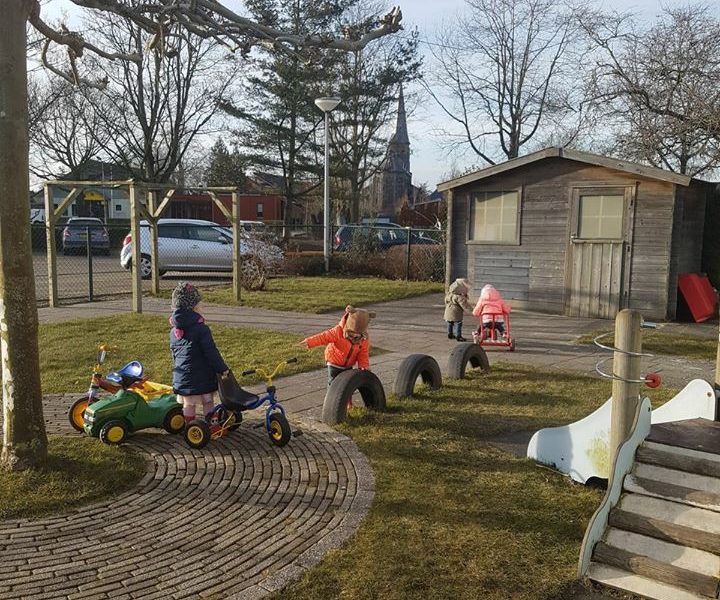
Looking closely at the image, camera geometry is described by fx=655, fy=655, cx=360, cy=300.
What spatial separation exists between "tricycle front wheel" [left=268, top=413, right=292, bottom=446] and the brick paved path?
0.08 meters

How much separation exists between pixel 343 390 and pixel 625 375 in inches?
107

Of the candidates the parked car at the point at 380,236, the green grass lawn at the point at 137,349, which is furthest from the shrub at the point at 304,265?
the green grass lawn at the point at 137,349

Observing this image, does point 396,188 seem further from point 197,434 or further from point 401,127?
point 197,434

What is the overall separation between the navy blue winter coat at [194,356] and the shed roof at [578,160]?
9.52m

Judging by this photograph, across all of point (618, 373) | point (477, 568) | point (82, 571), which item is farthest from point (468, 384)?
point (82, 571)

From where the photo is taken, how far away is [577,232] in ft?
42.5

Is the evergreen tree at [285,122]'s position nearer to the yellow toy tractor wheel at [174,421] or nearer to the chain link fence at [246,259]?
the chain link fence at [246,259]

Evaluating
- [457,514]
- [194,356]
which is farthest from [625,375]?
[194,356]

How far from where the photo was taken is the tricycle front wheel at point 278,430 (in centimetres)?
524

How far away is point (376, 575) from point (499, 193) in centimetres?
1166

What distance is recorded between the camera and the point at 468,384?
748cm

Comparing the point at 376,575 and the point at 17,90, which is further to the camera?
the point at 17,90

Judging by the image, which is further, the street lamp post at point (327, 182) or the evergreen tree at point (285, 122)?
the evergreen tree at point (285, 122)

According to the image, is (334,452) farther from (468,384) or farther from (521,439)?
(468,384)
